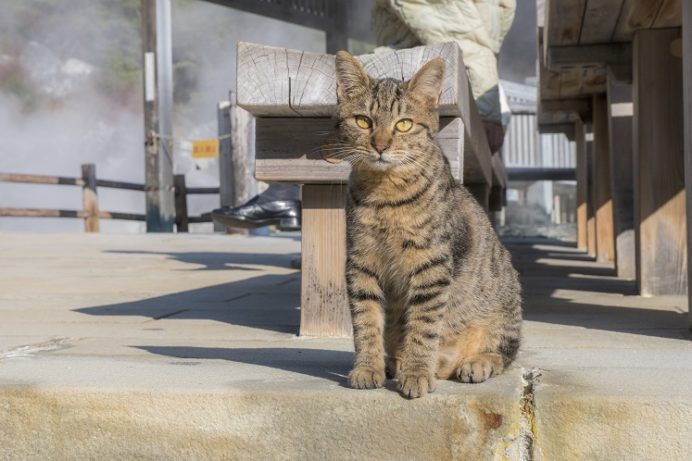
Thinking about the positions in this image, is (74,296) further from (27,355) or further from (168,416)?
(168,416)

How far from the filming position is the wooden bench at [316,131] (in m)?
2.42

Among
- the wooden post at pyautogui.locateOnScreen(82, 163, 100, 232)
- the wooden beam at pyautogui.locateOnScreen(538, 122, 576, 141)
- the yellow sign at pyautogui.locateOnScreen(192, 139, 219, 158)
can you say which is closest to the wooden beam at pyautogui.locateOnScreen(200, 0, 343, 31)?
the yellow sign at pyautogui.locateOnScreen(192, 139, 219, 158)

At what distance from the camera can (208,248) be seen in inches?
284

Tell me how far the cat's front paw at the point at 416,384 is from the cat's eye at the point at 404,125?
1.83 feet

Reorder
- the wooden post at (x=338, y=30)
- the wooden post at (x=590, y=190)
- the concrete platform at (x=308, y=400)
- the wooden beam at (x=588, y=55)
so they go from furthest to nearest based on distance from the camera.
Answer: the wooden post at (x=338, y=30) → the wooden post at (x=590, y=190) → the wooden beam at (x=588, y=55) → the concrete platform at (x=308, y=400)

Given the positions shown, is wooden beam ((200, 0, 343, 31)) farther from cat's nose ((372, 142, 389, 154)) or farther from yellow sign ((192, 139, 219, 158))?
cat's nose ((372, 142, 389, 154))

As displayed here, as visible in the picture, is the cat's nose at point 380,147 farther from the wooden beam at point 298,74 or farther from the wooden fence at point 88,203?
the wooden fence at point 88,203

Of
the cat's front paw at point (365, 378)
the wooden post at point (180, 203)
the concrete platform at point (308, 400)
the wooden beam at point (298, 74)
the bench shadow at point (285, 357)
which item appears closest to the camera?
the concrete platform at point (308, 400)

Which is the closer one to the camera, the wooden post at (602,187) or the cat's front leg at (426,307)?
the cat's front leg at (426,307)

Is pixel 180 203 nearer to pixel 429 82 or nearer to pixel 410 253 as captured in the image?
pixel 429 82

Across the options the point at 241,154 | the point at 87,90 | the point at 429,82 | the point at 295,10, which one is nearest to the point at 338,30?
the point at 295,10

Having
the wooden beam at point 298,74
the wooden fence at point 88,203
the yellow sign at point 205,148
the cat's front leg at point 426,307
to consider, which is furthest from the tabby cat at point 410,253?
the yellow sign at point 205,148

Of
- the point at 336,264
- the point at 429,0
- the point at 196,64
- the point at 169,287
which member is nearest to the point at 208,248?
the point at 169,287

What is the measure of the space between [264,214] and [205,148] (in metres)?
5.50
